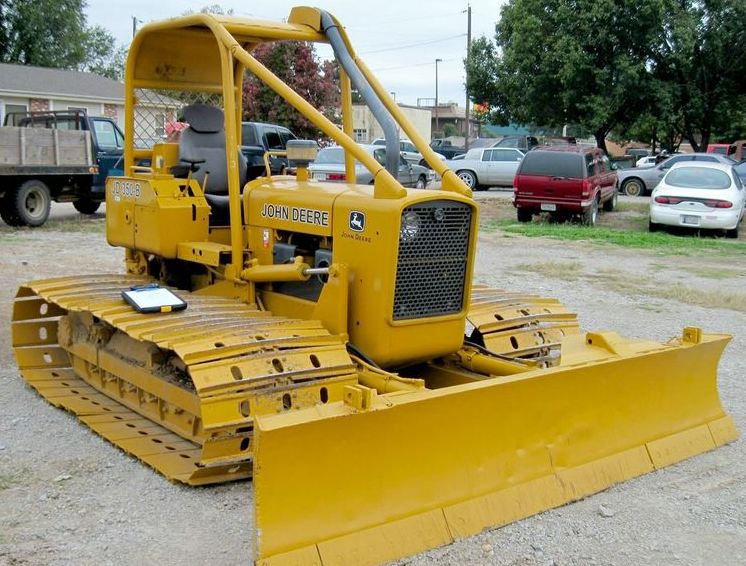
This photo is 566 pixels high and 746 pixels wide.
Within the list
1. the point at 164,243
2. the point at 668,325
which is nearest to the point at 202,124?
the point at 164,243

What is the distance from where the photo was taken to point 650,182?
95.8 feet

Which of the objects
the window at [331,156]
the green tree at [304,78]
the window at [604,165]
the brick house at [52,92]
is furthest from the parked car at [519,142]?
the window at [331,156]

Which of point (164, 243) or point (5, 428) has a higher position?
point (164, 243)

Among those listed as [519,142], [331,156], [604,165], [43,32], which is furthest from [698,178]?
[43,32]

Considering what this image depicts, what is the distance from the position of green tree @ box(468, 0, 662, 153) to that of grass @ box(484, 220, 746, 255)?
43.5 feet

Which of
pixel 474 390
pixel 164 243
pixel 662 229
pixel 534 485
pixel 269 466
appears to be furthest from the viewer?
pixel 662 229

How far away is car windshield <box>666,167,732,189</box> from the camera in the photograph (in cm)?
1862

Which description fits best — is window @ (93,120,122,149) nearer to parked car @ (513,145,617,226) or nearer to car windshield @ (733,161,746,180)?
parked car @ (513,145,617,226)

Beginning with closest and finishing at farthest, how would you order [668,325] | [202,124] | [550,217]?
1. [202,124]
2. [668,325]
3. [550,217]

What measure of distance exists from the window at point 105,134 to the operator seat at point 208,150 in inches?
517

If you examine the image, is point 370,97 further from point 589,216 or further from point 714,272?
point 589,216

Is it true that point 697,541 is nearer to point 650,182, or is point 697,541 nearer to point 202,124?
point 202,124

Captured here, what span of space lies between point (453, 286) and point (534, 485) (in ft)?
4.47

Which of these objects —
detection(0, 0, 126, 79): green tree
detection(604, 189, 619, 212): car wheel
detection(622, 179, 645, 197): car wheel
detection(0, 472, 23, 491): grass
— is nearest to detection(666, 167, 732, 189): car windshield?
detection(604, 189, 619, 212): car wheel
